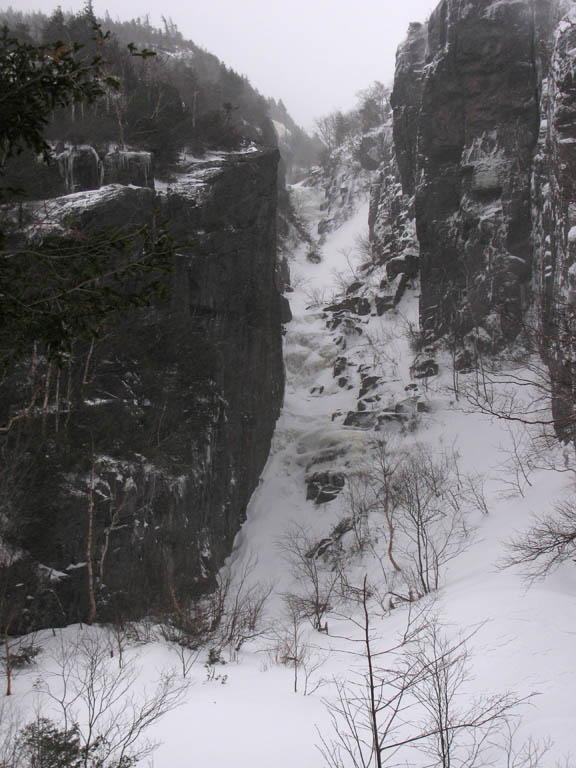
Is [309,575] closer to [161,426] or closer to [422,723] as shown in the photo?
[161,426]

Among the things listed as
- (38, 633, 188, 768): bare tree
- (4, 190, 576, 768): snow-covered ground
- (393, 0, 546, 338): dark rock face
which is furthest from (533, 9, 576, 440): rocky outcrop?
(38, 633, 188, 768): bare tree

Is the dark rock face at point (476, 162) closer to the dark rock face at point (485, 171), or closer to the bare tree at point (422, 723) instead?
the dark rock face at point (485, 171)

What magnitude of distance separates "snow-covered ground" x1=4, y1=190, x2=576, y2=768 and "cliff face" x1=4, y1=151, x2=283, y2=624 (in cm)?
227

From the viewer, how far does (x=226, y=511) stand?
22.5 meters

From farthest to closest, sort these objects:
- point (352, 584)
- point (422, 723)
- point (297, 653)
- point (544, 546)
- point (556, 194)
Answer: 1. point (556, 194)
2. point (352, 584)
3. point (297, 653)
4. point (544, 546)
5. point (422, 723)

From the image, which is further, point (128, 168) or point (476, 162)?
point (476, 162)

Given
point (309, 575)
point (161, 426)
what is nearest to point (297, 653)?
point (309, 575)

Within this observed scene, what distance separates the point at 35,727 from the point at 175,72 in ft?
151

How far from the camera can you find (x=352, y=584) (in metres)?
20.2

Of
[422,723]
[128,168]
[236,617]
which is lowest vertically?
[422,723]

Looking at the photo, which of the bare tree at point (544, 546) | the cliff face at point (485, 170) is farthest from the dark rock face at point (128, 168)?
the bare tree at point (544, 546)

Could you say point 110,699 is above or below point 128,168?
below

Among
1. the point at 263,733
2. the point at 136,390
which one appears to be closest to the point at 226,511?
the point at 136,390

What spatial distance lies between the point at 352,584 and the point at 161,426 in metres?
9.37
